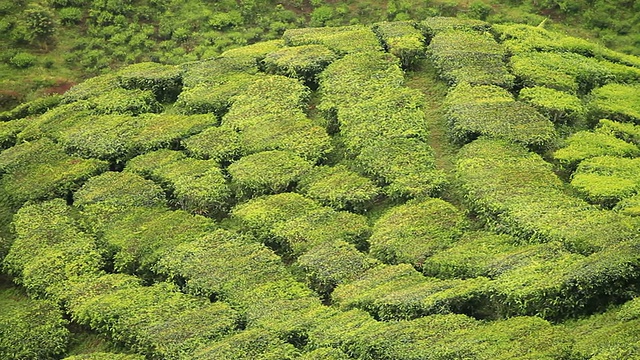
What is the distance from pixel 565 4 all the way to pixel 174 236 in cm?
3145

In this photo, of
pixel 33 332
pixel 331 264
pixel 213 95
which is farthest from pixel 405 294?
pixel 213 95

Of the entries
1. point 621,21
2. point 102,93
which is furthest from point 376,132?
point 621,21

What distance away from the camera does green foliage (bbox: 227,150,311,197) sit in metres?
30.6

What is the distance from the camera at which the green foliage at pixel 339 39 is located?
3956 cm

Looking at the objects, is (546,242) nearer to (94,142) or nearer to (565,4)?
(94,142)

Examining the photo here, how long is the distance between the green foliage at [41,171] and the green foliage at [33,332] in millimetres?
6535

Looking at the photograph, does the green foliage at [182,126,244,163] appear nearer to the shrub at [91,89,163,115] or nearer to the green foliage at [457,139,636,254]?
the shrub at [91,89,163,115]

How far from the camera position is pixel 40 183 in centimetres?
3241

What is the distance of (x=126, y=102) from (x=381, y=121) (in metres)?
13.3

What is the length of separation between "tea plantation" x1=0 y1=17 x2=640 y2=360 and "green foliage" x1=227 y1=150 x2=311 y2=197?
10 cm

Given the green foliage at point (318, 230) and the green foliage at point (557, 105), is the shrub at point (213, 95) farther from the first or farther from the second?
the green foliage at point (557, 105)

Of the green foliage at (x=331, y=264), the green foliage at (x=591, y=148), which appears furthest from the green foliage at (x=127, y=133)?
the green foliage at (x=591, y=148)

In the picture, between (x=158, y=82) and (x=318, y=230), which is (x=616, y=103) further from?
(x=158, y=82)

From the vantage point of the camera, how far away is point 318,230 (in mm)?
27594
